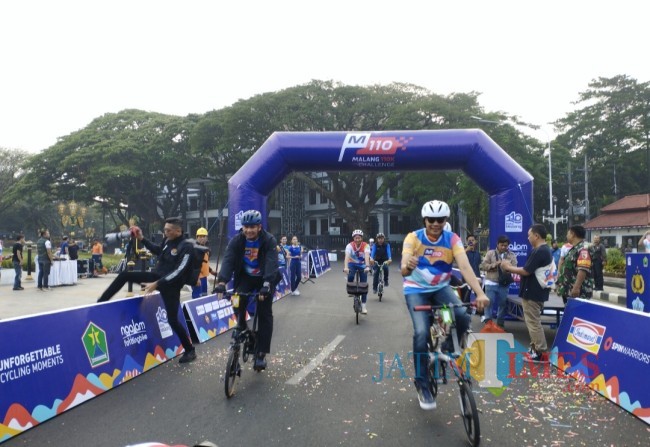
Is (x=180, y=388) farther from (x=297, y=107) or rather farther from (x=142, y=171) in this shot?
(x=142, y=171)

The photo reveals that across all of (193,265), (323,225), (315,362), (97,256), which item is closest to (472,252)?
(315,362)

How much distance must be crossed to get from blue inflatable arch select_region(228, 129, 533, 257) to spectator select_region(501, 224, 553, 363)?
448 cm

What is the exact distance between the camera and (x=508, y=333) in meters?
7.99

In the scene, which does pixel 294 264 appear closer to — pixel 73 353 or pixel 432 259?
pixel 73 353

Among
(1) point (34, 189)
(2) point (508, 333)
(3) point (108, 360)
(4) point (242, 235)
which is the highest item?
(1) point (34, 189)

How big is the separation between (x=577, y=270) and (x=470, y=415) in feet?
11.7

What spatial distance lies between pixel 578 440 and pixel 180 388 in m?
3.89

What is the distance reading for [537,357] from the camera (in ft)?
20.3

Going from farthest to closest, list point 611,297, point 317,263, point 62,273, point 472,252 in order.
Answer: point 317,263 < point 62,273 < point 611,297 < point 472,252

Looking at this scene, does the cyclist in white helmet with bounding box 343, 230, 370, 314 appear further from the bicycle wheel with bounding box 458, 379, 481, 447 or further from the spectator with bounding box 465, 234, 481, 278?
the bicycle wheel with bounding box 458, 379, 481, 447

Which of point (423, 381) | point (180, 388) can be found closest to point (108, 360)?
point (180, 388)

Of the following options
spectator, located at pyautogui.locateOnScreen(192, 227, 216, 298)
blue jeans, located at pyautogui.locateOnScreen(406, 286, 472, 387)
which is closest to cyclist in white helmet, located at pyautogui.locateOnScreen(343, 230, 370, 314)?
spectator, located at pyautogui.locateOnScreen(192, 227, 216, 298)

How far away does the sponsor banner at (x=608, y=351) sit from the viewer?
4320mm

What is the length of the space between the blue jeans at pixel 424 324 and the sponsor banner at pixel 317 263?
52.1 ft
